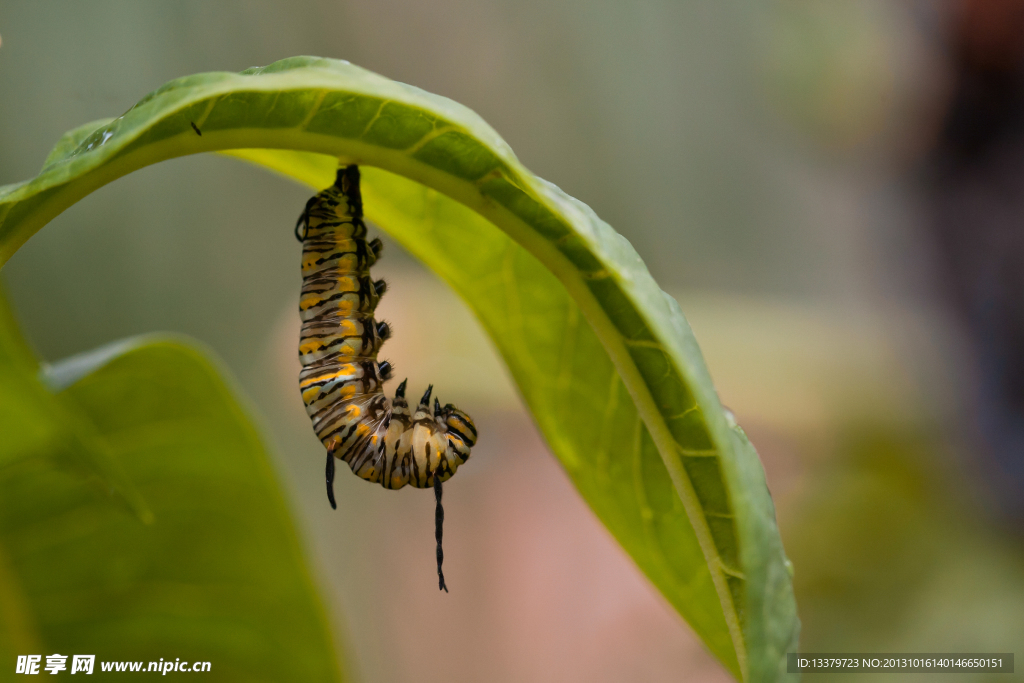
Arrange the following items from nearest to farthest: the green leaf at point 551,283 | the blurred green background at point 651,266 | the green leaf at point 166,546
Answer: the green leaf at point 551,283, the green leaf at point 166,546, the blurred green background at point 651,266

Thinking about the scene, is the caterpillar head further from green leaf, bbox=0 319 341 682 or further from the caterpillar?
green leaf, bbox=0 319 341 682

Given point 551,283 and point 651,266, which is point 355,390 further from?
point 651,266

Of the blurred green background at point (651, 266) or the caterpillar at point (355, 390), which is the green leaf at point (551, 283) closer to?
the caterpillar at point (355, 390)

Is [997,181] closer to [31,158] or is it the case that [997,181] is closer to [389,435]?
[389,435]

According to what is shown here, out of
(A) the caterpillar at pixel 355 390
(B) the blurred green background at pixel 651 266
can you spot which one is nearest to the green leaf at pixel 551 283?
(A) the caterpillar at pixel 355 390

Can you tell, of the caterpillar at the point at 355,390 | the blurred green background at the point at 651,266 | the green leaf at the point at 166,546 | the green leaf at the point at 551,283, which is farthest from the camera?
the blurred green background at the point at 651,266

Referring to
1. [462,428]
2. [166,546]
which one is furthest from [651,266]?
[166,546]

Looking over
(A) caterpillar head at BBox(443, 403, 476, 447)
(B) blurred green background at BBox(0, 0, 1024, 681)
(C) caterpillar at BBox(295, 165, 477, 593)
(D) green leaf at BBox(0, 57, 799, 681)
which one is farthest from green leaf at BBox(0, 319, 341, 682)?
(B) blurred green background at BBox(0, 0, 1024, 681)
